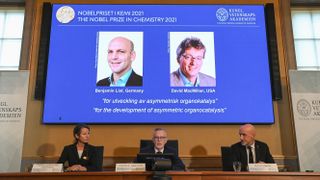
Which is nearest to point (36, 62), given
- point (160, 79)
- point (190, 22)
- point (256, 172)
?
point (160, 79)

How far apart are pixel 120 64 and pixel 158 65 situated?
1.65 feet

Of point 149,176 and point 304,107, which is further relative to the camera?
point 304,107

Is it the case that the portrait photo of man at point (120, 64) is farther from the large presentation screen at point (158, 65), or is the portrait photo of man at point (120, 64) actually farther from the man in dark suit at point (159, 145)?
the man in dark suit at point (159, 145)

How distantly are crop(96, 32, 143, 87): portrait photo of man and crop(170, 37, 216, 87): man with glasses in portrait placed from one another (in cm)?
52

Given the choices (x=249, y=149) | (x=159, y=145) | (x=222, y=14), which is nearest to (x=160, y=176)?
(x=159, y=145)

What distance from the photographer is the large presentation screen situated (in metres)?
5.04

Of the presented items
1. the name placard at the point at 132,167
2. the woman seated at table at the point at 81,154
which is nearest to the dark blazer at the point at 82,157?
the woman seated at table at the point at 81,154

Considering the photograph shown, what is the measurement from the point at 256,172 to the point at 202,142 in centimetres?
210

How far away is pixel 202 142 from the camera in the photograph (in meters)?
5.09

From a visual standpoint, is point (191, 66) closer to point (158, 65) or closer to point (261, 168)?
point (158, 65)

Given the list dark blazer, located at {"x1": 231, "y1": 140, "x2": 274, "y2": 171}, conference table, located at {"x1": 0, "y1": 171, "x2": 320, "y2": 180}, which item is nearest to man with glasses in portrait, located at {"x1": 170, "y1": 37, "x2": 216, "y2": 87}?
dark blazer, located at {"x1": 231, "y1": 140, "x2": 274, "y2": 171}

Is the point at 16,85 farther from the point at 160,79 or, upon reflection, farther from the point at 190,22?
the point at 190,22

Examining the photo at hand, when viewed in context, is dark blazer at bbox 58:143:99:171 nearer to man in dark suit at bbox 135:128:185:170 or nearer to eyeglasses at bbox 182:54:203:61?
man in dark suit at bbox 135:128:185:170

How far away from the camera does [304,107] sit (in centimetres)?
499
